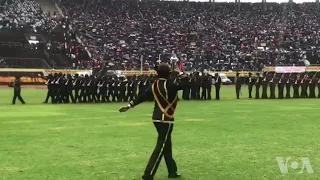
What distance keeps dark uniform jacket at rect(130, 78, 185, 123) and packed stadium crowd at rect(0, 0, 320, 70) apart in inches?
1777

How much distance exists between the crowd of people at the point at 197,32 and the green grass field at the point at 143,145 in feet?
119

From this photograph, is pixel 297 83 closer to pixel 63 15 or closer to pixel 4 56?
pixel 4 56

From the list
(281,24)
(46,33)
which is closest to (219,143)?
(46,33)

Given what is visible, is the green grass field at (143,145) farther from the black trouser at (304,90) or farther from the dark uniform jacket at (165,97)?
the black trouser at (304,90)

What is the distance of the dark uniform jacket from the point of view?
27.4ft

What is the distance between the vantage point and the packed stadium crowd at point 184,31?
5834 cm

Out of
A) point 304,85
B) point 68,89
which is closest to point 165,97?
point 68,89

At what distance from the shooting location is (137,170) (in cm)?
932

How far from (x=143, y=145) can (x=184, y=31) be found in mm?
56433

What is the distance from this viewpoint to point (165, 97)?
8430mm

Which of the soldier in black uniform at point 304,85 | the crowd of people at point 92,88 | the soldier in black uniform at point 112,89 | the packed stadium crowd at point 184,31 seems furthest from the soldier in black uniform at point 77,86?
the packed stadium crowd at point 184,31

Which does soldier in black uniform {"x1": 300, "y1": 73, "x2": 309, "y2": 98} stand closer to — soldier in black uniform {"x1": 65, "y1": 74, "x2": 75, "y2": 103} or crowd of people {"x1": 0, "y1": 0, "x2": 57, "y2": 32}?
soldier in black uniform {"x1": 65, "y1": 74, "x2": 75, "y2": 103}

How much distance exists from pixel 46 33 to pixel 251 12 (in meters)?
33.0

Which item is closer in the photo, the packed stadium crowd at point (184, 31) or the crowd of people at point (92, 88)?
the crowd of people at point (92, 88)
